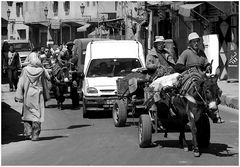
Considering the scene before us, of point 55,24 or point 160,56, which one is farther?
point 55,24

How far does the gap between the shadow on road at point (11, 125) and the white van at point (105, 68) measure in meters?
1.99

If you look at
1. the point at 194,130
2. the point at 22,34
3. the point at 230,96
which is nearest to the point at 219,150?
the point at 194,130

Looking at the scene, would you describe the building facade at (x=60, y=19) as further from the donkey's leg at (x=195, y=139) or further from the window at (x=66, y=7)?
the donkey's leg at (x=195, y=139)

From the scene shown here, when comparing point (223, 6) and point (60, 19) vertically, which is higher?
point (60, 19)

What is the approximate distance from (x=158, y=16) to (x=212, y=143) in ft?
114

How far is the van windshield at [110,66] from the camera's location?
17.2 m

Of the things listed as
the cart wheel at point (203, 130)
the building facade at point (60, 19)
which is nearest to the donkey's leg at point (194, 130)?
the cart wheel at point (203, 130)

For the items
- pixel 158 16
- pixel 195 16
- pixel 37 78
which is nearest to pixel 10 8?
pixel 158 16

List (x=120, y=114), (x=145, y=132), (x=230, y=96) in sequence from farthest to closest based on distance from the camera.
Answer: (x=230, y=96), (x=120, y=114), (x=145, y=132)

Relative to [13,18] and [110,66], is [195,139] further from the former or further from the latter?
[13,18]

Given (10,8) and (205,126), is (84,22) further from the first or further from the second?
(205,126)

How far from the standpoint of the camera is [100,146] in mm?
11352

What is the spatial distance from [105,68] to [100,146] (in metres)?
6.13

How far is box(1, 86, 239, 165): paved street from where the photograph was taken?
386 inches
